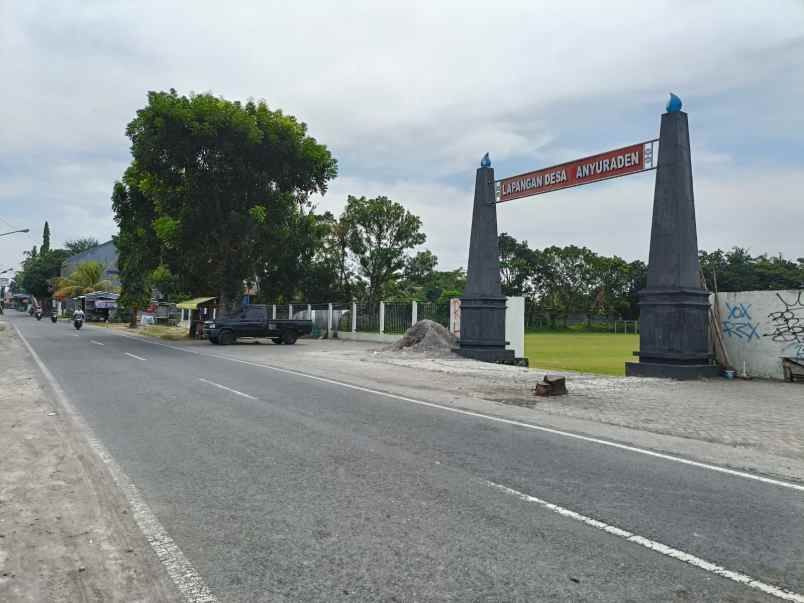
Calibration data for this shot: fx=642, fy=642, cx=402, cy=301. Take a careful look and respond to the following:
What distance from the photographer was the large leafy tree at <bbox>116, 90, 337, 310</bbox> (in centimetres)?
2845

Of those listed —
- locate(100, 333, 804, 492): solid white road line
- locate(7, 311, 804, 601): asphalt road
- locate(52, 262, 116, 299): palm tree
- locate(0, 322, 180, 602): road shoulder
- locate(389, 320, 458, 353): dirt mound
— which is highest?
locate(52, 262, 116, 299): palm tree

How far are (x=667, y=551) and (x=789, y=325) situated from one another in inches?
494

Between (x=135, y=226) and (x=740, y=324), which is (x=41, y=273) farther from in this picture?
(x=740, y=324)

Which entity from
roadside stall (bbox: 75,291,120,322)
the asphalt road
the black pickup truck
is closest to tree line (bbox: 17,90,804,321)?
the black pickup truck

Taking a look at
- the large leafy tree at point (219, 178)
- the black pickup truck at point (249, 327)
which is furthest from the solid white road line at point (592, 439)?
the large leafy tree at point (219, 178)

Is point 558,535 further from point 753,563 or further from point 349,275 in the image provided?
point 349,275

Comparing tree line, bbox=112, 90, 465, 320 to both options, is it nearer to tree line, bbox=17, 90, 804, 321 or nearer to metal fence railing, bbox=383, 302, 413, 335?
tree line, bbox=17, 90, 804, 321

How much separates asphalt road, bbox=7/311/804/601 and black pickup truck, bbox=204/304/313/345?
19.9 metres

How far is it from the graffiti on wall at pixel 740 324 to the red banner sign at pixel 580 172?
13.3ft

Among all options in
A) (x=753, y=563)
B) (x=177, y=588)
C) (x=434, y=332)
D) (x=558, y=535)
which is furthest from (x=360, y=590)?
(x=434, y=332)

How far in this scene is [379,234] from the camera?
43875 mm

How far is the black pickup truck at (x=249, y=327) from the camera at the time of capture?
2881 centimetres

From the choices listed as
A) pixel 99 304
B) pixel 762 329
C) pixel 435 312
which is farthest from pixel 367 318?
pixel 99 304

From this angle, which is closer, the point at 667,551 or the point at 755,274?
the point at 667,551
